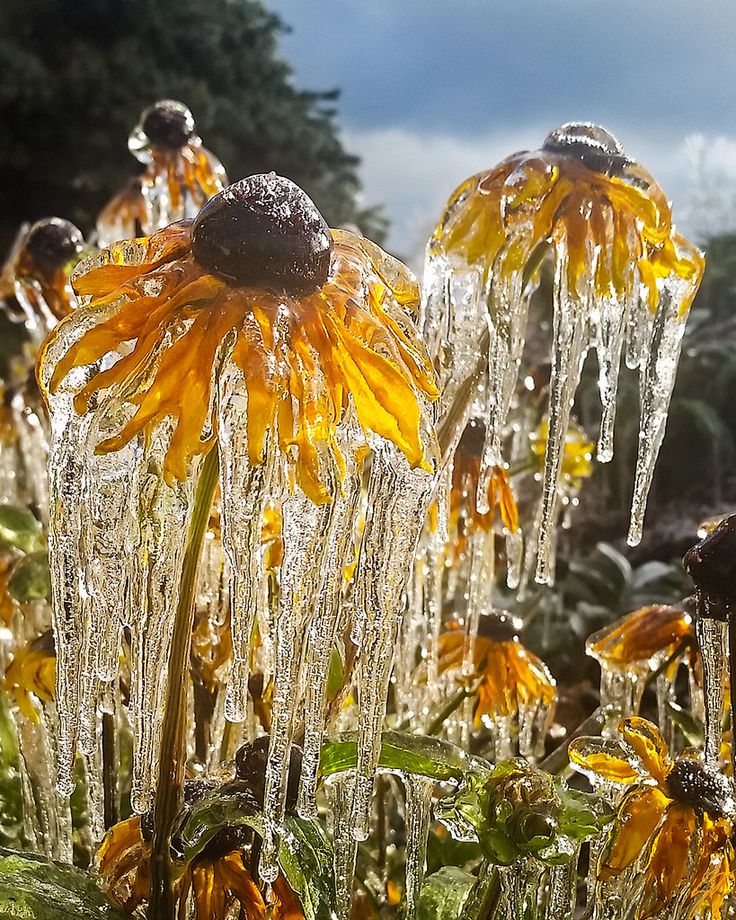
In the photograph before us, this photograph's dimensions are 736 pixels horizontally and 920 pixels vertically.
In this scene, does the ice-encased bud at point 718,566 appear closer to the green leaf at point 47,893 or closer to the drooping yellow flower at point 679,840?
the drooping yellow flower at point 679,840

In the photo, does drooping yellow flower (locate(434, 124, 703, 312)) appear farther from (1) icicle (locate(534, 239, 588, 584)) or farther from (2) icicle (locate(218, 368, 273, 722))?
(2) icicle (locate(218, 368, 273, 722))

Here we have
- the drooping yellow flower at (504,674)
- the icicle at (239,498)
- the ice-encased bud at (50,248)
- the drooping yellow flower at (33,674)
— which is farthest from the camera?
the ice-encased bud at (50,248)

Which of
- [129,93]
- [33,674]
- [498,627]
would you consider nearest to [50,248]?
[33,674]

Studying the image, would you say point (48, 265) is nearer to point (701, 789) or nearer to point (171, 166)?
point (171, 166)

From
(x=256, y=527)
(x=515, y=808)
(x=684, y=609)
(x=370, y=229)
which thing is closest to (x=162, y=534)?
(x=256, y=527)

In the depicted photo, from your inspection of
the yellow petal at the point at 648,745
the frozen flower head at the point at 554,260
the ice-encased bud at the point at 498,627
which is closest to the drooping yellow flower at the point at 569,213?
the frozen flower head at the point at 554,260

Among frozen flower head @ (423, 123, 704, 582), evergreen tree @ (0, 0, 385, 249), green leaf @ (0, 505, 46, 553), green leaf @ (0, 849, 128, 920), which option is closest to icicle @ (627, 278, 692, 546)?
frozen flower head @ (423, 123, 704, 582)
